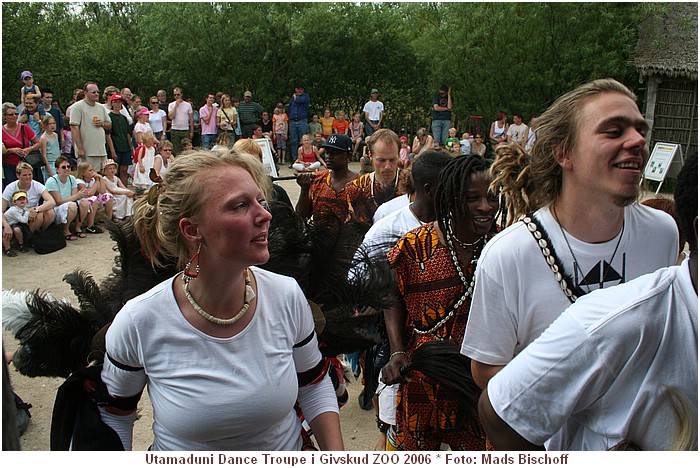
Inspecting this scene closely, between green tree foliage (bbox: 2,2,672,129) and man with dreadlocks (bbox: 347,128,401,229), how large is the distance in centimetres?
1332

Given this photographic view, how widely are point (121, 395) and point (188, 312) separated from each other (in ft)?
1.28

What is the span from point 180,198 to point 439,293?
138cm

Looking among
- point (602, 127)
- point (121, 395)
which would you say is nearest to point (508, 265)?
point (602, 127)

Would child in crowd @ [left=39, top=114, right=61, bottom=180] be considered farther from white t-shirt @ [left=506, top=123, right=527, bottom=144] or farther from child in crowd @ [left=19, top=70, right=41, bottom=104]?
white t-shirt @ [left=506, top=123, right=527, bottom=144]

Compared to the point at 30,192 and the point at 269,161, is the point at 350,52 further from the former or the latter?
the point at 30,192

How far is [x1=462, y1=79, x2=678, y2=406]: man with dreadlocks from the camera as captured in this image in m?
2.21

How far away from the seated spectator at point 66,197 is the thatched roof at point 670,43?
1342 centimetres

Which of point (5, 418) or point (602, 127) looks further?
point (602, 127)

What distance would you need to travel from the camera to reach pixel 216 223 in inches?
86.6

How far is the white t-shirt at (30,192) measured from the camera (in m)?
9.49

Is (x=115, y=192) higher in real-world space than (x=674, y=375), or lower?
lower
